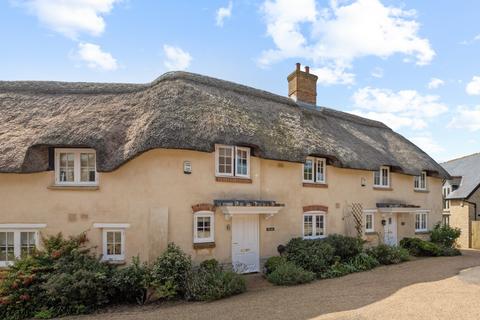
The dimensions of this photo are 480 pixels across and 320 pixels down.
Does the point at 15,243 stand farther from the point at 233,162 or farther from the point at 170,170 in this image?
the point at 233,162

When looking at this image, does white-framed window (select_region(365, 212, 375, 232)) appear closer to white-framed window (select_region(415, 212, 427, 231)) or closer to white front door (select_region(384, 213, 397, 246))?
white front door (select_region(384, 213, 397, 246))

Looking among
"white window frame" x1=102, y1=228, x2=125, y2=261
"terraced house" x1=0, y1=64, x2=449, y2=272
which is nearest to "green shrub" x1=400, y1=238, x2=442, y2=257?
"terraced house" x1=0, y1=64, x2=449, y2=272

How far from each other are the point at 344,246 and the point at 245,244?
14.5 feet

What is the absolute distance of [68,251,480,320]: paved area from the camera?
314 inches

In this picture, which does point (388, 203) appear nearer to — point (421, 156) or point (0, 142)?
point (421, 156)

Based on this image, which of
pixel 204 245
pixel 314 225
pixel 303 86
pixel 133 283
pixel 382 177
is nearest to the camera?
pixel 133 283

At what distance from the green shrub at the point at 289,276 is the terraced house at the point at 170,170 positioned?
1554 mm

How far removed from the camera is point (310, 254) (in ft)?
41.7

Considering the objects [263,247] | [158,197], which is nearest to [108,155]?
[158,197]

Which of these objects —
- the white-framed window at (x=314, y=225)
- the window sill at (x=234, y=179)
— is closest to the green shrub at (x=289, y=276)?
the white-framed window at (x=314, y=225)

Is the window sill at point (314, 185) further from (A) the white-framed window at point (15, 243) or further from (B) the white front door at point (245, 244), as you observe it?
(A) the white-framed window at point (15, 243)

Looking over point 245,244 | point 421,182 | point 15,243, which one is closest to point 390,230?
point 421,182

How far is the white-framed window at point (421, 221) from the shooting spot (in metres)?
20.5

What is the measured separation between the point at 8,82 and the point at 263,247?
12.9 m
